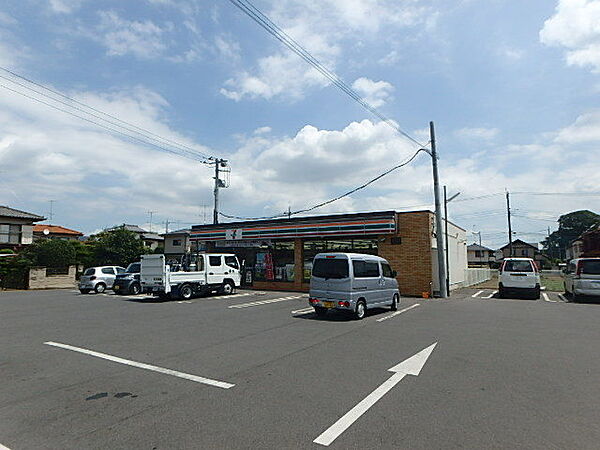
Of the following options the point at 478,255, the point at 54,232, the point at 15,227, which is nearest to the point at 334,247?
the point at 15,227

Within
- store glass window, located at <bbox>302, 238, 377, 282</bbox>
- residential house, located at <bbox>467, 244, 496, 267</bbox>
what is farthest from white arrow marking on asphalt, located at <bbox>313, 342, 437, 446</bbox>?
residential house, located at <bbox>467, 244, 496, 267</bbox>

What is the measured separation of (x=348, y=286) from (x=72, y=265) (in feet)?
91.3

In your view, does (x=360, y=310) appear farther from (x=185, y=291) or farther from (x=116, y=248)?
(x=116, y=248)

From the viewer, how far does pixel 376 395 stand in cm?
502

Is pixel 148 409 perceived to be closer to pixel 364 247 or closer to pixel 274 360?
→ pixel 274 360

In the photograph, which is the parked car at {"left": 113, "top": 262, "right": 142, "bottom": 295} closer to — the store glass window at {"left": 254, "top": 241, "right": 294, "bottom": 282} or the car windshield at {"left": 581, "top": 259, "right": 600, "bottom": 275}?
the store glass window at {"left": 254, "top": 241, "right": 294, "bottom": 282}

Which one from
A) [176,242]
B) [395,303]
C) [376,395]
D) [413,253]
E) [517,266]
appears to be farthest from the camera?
[176,242]

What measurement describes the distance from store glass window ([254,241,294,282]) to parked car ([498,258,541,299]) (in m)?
11.3

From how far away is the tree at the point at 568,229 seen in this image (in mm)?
86831

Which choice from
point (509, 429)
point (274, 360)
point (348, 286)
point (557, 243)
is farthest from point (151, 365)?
point (557, 243)

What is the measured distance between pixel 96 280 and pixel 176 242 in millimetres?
27021

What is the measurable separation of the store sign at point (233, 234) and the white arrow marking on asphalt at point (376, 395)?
18.8 meters

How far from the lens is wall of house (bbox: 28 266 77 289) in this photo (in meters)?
28.0

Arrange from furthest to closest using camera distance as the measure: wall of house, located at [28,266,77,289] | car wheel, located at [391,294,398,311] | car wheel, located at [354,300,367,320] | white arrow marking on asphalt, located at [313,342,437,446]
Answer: wall of house, located at [28,266,77,289] < car wheel, located at [391,294,398,311] < car wheel, located at [354,300,367,320] < white arrow marking on asphalt, located at [313,342,437,446]
